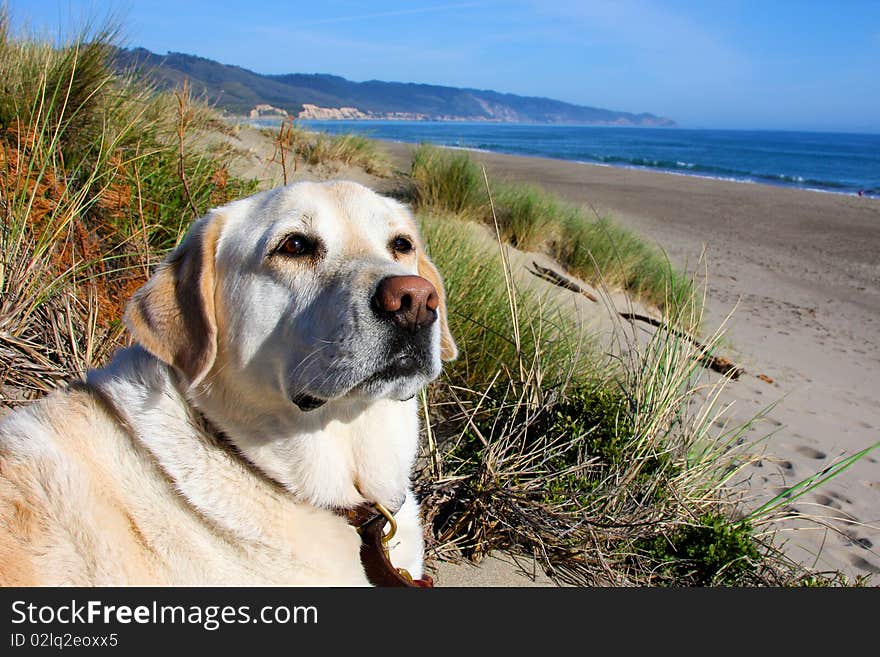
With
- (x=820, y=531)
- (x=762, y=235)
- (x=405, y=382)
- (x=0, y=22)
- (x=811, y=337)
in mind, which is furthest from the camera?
(x=762, y=235)

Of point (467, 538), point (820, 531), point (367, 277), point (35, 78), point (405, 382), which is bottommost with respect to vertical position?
point (820, 531)

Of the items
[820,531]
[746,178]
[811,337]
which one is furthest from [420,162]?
[746,178]

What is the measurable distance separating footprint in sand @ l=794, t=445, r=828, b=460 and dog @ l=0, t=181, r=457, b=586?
185 inches

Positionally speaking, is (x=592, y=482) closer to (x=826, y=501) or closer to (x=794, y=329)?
(x=826, y=501)

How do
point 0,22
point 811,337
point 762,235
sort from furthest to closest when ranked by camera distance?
point 762,235 → point 811,337 → point 0,22

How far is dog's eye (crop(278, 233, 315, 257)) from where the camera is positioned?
8.08 ft

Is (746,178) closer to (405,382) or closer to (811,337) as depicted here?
(811,337)

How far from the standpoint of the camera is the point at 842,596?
9.55 feet

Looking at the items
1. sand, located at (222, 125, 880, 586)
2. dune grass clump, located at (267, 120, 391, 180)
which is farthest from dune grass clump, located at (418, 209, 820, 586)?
dune grass clump, located at (267, 120, 391, 180)

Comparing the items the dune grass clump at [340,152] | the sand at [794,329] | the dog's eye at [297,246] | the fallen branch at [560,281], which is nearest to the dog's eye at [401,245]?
the dog's eye at [297,246]

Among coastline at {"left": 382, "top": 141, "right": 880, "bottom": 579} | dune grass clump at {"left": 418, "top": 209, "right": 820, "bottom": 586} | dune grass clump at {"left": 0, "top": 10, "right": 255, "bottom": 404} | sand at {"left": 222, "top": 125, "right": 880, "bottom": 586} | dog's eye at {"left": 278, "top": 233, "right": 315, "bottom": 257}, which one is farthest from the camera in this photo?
coastline at {"left": 382, "top": 141, "right": 880, "bottom": 579}

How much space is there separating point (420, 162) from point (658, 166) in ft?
118

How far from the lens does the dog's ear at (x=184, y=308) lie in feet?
7.46

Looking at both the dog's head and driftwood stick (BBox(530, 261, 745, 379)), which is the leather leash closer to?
the dog's head
